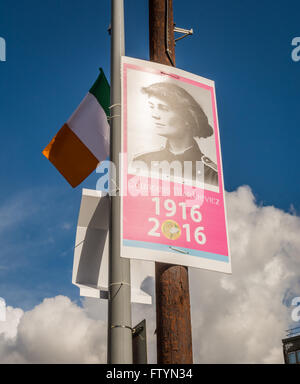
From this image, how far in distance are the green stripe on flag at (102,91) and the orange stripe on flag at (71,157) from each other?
34.4 inches

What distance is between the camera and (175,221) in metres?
5.78

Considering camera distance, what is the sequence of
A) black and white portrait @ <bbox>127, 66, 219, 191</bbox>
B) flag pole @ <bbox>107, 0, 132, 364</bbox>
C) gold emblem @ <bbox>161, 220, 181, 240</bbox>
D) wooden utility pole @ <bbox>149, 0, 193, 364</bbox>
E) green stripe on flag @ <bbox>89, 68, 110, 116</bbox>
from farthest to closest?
1. green stripe on flag @ <bbox>89, 68, 110, 116</bbox>
2. black and white portrait @ <bbox>127, 66, 219, 191</bbox>
3. gold emblem @ <bbox>161, 220, 181, 240</bbox>
4. wooden utility pole @ <bbox>149, 0, 193, 364</bbox>
5. flag pole @ <bbox>107, 0, 132, 364</bbox>

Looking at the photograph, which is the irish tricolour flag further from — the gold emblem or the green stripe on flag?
the gold emblem

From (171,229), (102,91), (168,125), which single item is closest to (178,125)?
(168,125)

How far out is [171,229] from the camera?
225 inches

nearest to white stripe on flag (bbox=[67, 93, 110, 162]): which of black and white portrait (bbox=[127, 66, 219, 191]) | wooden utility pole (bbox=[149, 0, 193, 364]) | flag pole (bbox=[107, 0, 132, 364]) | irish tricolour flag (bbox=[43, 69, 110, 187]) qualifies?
irish tricolour flag (bbox=[43, 69, 110, 187])

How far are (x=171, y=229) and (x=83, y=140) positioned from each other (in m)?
4.60

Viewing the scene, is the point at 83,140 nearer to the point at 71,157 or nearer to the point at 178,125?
the point at 71,157

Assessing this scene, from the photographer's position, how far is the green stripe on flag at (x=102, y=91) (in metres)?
10.1

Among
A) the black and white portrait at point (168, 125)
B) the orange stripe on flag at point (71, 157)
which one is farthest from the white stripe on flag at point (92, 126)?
the black and white portrait at point (168, 125)

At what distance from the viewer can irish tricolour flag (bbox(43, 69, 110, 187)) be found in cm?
959

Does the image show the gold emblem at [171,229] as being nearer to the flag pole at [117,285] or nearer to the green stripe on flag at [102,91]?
the flag pole at [117,285]

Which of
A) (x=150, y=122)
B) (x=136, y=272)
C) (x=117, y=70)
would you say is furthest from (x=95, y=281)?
(x=117, y=70)
